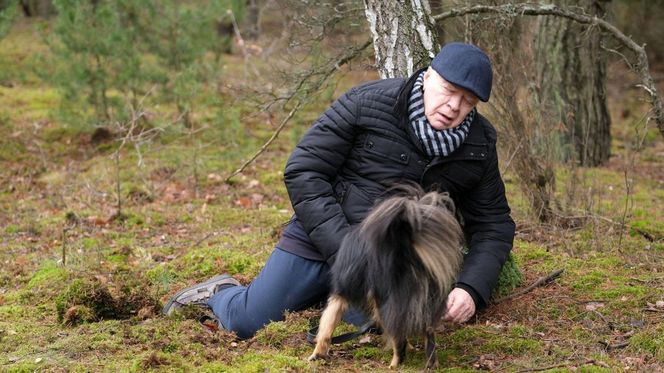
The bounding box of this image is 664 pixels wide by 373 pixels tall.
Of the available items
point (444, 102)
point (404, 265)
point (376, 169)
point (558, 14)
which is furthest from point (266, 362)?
point (558, 14)

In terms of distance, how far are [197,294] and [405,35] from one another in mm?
2349

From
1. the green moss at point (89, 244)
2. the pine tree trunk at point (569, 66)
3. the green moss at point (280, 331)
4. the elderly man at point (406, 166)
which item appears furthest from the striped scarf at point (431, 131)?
the pine tree trunk at point (569, 66)

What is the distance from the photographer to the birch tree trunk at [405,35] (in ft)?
17.5

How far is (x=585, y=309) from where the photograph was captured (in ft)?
15.8

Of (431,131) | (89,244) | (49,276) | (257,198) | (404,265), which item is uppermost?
(431,131)

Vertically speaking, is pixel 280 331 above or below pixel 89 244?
above

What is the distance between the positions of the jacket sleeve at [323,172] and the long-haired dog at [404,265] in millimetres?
409

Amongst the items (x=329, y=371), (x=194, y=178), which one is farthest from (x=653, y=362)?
(x=194, y=178)

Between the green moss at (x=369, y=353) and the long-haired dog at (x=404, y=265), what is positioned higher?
the long-haired dog at (x=404, y=265)

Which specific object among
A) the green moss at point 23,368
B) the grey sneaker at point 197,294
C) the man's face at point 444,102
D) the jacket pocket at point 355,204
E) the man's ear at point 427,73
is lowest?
the grey sneaker at point 197,294

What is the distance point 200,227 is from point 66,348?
3587 millimetres

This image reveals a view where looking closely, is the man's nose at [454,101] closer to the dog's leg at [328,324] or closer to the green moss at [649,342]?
the dog's leg at [328,324]

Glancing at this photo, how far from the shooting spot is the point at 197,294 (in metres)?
5.19

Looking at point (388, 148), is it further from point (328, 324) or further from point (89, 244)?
point (89, 244)
